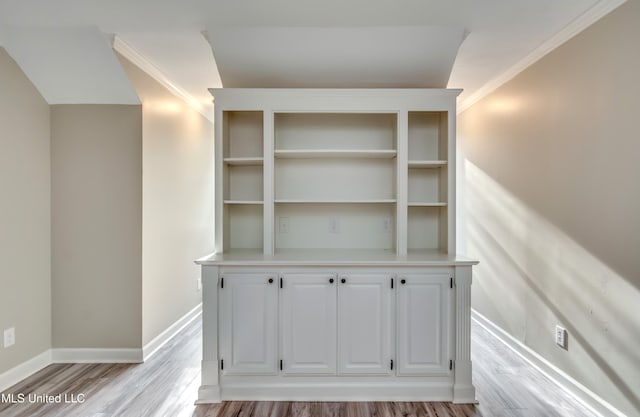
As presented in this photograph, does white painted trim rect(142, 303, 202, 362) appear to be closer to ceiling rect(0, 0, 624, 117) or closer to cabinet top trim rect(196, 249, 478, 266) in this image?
cabinet top trim rect(196, 249, 478, 266)

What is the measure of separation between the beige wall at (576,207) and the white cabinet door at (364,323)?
1.32 metres

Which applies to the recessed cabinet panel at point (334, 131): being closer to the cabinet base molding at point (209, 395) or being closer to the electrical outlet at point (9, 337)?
the cabinet base molding at point (209, 395)

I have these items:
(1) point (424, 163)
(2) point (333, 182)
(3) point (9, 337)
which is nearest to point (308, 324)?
(2) point (333, 182)

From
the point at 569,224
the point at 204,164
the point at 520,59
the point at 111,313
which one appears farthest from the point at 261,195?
the point at 520,59

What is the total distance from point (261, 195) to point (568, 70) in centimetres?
→ 250

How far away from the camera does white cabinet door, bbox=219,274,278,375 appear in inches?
89.5

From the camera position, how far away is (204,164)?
431 centimetres

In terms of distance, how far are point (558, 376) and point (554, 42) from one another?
2.51m

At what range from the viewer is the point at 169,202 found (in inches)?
131

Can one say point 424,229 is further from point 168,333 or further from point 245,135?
point 168,333

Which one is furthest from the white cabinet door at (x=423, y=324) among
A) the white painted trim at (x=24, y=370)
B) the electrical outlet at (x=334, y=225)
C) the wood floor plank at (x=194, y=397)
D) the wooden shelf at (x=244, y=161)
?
the white painted trim at (x=24, y=370)

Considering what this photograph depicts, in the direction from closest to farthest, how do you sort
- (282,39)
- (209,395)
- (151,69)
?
(209,395) → (282,39) → (151,69)

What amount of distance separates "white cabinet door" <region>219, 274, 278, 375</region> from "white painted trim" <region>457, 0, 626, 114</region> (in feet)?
8.89

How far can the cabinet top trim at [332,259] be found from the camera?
7.39 ft
